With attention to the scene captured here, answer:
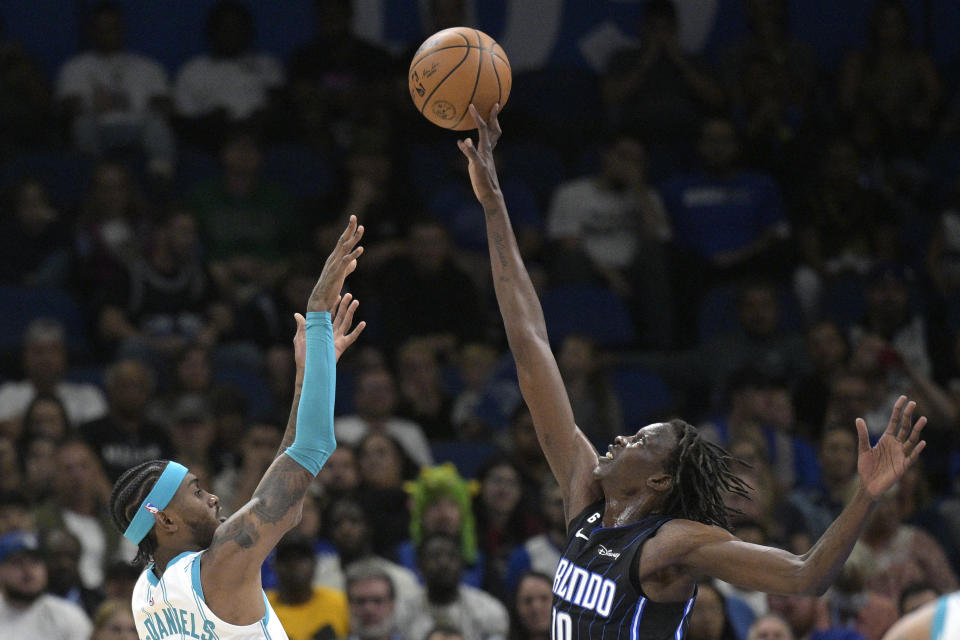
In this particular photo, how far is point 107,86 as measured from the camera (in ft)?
35.6

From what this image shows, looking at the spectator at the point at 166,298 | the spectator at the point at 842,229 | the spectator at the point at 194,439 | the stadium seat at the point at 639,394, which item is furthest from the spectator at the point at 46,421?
the spectator at the point at 842,229

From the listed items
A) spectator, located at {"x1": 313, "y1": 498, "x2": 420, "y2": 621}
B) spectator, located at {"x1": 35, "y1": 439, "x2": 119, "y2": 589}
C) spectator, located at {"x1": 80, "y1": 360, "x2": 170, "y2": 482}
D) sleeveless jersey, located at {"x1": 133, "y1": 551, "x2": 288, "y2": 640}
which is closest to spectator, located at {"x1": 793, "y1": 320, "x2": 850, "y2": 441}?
spectator, located at {"x1": 313, "y1": 498, "x2": 420, "y2": 621}

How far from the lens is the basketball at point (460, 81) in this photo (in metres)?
5.16

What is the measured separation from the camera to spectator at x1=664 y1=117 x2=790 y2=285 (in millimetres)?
10695

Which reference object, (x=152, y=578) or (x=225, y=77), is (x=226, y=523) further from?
(x=225, y=77)

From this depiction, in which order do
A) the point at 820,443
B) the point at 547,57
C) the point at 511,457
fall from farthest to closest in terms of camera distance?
the point at 547,57
the point at 820,443
the point at 511,457

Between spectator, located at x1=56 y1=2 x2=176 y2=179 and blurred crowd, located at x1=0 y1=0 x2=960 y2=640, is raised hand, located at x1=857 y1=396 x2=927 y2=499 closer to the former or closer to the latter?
blurred crowd, located at x1=0 y1=0 x2=960 y2=640

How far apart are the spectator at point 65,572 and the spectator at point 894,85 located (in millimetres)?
7087

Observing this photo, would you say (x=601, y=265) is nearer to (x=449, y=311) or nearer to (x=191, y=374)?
(x=449, y=311)

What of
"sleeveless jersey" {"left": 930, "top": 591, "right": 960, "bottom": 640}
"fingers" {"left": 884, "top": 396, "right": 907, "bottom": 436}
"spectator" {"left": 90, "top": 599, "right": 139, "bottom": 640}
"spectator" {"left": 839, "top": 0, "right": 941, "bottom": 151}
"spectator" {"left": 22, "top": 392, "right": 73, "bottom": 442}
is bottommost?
"spectator" {"left": 90, "top": 599, "right": 139, "bottom": 640}

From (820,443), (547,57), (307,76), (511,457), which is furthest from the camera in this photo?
(547,57)

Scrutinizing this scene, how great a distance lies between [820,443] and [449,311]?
8.74ft

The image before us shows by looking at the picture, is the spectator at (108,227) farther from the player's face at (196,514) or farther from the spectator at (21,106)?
the player's face at (196,514)

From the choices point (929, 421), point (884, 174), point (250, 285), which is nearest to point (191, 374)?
point (250, 285)
